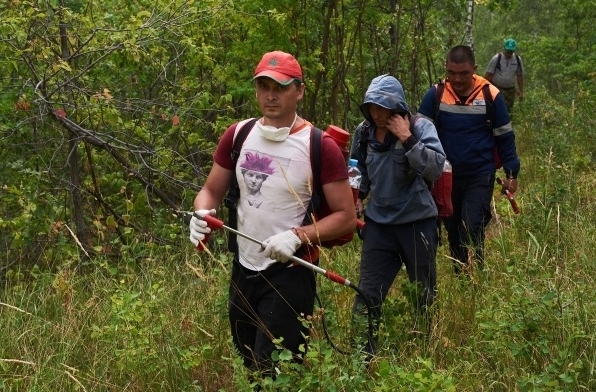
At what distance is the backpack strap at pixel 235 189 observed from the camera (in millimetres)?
4184

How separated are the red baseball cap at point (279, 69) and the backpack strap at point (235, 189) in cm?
27

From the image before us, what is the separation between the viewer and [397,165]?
512 cm

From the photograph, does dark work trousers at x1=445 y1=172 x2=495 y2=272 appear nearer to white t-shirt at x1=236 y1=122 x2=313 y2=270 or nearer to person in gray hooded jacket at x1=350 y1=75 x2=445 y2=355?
person in gray hooded jacket at x1=350 y1=75 x2=445 y2=355

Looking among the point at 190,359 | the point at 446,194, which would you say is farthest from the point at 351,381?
the point at 446,194

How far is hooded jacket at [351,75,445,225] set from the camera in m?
4.99

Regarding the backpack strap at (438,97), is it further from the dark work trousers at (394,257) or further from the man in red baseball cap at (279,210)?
the man in red baseball cap at (279,210)

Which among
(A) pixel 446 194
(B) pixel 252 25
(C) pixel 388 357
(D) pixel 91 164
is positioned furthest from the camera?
(B) pixel 252 25

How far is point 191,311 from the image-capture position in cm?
574

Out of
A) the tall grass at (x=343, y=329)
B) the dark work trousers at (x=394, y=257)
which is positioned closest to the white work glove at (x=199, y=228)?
the tall grass at (x=343, y=329)

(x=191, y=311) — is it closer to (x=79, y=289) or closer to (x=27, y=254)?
(x=79, y=289)

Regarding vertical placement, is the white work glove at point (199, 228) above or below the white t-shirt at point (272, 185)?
below

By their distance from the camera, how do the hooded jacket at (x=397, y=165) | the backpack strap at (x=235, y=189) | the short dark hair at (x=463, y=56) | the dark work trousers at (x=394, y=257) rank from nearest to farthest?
the backpack strap at (x=235, y=189), the hooded jacket at (x=397, y=165), the dark work trousers at (x=394, y=257), the short dark hair at (x=463, y=56)

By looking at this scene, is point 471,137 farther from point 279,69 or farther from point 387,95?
point 279,69

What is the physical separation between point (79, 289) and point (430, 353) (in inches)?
113
